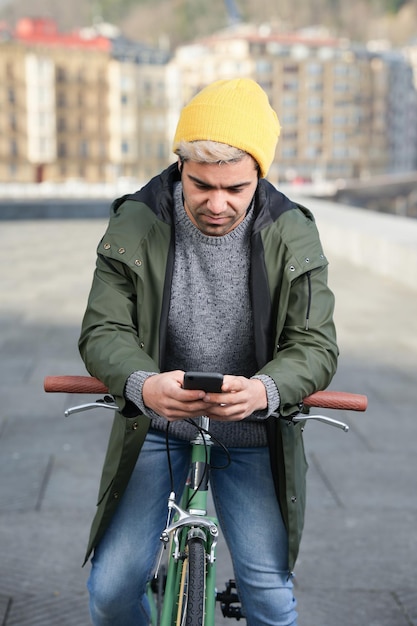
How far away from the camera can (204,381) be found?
1.72 metres

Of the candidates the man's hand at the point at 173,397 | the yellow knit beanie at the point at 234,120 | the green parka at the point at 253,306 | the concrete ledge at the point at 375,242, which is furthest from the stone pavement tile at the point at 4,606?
the concrete ledge at the point at 375,242

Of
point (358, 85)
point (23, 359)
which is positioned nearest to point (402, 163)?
point (358, 85)

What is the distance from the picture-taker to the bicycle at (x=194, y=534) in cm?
188

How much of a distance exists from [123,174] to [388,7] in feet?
224

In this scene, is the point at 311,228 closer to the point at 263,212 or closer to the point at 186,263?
the point at 263,212

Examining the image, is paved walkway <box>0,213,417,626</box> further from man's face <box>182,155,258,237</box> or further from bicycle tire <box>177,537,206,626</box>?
man's face <box>182,155,258,237</box>

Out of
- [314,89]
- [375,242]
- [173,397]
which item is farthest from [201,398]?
[314,89]

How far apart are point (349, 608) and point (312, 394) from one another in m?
1.50

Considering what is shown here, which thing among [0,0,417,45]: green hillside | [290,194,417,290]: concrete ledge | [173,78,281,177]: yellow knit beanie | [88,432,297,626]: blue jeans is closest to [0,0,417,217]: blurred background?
[0,0,417,45]: green hillside

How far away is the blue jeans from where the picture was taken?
214 centimetres

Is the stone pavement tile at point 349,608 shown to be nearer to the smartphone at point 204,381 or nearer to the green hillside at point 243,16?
the smartphone at point 204,381

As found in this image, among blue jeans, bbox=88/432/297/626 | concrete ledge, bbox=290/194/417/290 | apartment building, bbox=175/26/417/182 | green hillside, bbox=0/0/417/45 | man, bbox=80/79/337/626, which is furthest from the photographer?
green hillside, bbox=0/0/417/45

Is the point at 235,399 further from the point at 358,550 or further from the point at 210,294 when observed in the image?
the point at 358,550

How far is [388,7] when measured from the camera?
526ft
